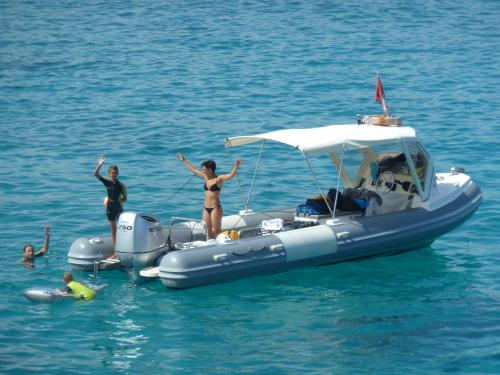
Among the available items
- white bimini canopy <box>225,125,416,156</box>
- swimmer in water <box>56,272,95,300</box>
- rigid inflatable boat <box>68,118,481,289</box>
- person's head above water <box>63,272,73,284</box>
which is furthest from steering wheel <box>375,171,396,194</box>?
person's head above water <box>63,272,73,284</box>

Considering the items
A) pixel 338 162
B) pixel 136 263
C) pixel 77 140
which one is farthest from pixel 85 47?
pixel 136 263

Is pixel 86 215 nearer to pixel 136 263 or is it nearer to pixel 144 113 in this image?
pixel 136 263

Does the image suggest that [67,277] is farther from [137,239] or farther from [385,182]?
[385,182]

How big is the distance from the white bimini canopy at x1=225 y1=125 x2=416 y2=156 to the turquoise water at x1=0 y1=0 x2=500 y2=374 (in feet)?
6.21

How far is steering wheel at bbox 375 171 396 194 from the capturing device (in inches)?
685

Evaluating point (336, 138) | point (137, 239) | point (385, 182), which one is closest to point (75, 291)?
point (137, 239)

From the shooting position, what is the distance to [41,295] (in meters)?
14.6

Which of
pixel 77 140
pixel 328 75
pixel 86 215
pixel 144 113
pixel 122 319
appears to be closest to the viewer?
pixel 122 319

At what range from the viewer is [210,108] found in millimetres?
27031

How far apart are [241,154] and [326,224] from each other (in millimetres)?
7918

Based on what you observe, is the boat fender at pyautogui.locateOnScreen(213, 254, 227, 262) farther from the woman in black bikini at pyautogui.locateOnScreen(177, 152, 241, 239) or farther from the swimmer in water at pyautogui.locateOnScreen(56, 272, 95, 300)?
the swimmer in water at pyautogui.locateOnScreen(56, 272, 95, 300)

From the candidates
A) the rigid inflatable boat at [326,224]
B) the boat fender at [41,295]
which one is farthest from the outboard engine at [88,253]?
the boat fender at [41,295]

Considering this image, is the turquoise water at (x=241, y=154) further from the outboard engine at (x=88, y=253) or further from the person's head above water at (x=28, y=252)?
the outboard engine at (x=88, y=253)

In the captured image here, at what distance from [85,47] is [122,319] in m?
20.8
